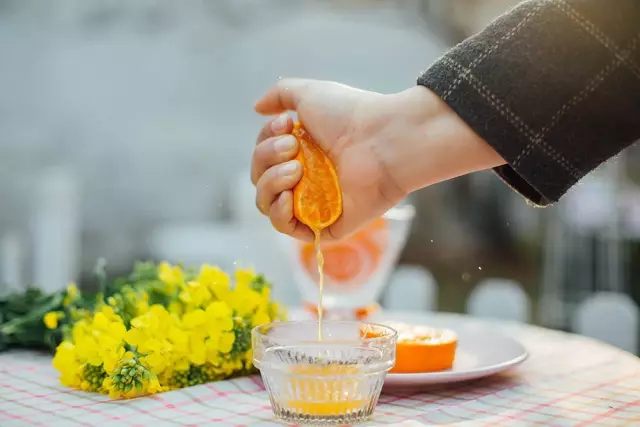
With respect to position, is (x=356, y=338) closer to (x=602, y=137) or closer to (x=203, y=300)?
(x=203, y=300)

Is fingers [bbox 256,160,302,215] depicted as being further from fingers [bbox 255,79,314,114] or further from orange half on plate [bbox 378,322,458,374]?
orange half on plate [bbox 378,322,458,374]

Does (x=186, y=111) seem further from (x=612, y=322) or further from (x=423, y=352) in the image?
(x=423, y=352)

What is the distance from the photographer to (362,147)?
43.1 inches

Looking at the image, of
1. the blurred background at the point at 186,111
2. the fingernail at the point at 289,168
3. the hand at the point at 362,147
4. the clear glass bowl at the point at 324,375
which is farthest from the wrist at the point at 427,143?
the blurred background at the point at 186,111

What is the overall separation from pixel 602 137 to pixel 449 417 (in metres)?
0.38

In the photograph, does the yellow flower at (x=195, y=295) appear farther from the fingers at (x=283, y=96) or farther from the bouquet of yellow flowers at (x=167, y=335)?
the fingers at (x=283, y=96)

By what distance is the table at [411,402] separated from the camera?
3.01ft

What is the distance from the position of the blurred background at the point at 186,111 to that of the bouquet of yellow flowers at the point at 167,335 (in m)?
2.30

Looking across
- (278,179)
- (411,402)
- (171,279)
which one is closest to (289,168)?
(278,179)

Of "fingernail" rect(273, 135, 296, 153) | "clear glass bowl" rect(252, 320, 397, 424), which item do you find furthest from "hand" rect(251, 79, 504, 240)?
"clear glass bowl" rect(252, 320, 397, 424)

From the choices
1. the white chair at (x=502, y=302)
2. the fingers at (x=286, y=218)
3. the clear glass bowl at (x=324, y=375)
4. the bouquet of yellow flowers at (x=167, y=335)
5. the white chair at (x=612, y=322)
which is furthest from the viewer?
the white chair at (x=502, y=302)

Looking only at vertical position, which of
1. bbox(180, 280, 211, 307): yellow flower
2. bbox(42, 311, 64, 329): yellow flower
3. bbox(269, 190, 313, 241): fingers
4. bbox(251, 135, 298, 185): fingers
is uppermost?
bbox(251, 135, 298, 185): fingers

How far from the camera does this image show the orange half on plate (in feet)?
3.49

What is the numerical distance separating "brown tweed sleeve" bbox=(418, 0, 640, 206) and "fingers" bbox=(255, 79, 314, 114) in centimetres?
25
